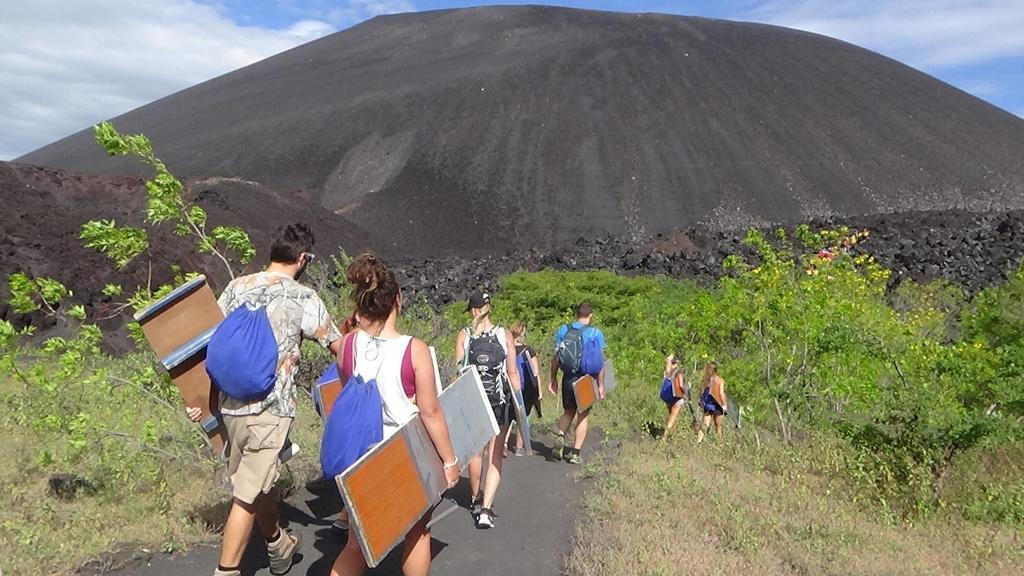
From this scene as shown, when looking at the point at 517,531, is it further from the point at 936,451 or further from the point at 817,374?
the point at 817,374

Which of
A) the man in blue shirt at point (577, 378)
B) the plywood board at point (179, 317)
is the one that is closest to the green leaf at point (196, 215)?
the plywood board at point (179, 317)

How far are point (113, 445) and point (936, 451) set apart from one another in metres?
5.78

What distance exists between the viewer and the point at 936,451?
19.8 feet

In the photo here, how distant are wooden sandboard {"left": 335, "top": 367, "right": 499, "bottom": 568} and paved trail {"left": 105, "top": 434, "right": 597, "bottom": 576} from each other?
1.22 m

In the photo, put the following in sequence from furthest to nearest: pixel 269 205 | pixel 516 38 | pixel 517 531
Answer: pixel 516 38 → pixel 269 205 → pixel 517 531

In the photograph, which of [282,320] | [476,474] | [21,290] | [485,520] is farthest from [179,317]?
[476,474]

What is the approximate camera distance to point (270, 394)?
3836 mm

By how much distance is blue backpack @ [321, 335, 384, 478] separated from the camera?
3264mm

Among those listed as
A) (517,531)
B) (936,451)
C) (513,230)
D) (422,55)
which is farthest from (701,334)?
(422,55)

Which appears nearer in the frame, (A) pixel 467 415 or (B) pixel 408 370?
(B) pixel 408 370

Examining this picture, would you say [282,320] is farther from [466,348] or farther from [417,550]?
[466,348]

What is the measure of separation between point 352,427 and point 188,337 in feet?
4.21

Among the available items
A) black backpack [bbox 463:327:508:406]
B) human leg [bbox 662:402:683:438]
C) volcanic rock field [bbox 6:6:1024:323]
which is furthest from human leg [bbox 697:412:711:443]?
volcanic rock field [bbox 6:6:1024:323]

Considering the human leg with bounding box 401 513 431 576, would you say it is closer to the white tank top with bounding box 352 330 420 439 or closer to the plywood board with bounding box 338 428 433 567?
the plywood board with bounding box 338 428 433 567
